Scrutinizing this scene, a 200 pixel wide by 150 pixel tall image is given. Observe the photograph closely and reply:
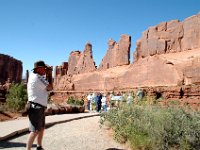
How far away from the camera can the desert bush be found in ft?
22.2

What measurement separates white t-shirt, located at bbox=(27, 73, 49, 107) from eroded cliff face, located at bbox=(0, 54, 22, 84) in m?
76.0

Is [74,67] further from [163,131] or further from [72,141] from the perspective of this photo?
[163,131]

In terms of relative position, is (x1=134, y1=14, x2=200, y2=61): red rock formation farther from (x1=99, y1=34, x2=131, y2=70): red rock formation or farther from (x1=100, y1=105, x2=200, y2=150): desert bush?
(x1=100, y1=105, x2=200, y2=150): desert bush

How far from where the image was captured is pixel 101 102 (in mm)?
21203

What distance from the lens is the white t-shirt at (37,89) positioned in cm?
561

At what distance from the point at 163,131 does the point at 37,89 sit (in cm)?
296

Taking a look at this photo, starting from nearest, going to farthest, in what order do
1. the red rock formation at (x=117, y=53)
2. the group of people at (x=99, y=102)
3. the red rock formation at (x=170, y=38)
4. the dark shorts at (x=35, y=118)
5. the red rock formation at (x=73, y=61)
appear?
the dark shorts at (x=35, y=118)
the group of people at (x=99, y=102)
the red rock formation at (x=170, y=38)
the red rock formation at (x=117, y=53)
the red rock formation at (x=73, y=61)

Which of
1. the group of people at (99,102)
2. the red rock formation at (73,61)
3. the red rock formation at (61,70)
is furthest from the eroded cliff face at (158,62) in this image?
the red rock formation at (61,70)

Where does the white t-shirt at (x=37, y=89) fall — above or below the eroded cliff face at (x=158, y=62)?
below

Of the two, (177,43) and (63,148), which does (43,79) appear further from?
(177,43)

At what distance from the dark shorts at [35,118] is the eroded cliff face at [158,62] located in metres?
26.0

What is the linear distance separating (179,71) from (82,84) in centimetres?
2973

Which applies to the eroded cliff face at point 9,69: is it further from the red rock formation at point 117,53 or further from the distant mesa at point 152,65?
the red rock formation at point 117,53

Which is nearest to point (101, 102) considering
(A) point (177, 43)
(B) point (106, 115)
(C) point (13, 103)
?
Answer: (C) point (13, 103)
